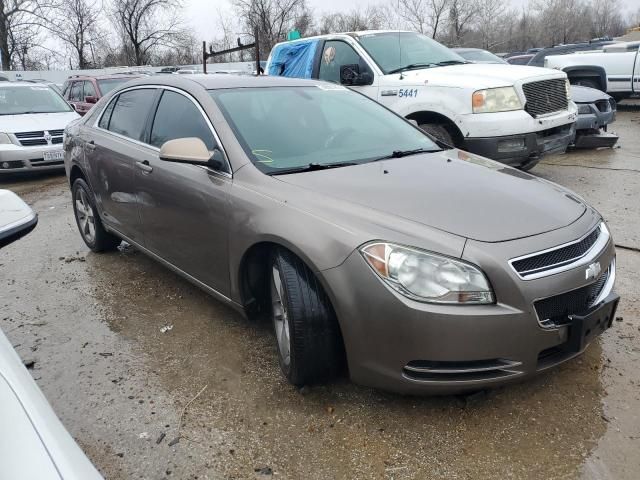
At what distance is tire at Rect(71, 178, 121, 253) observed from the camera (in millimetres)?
4793

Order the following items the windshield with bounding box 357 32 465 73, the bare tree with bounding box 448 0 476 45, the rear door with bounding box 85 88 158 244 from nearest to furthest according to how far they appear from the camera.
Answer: the rear door with bounding box 85 88 158 244 < the windshield with bounding box 357 32 465 73 < the bare tree with bounding box 448 0 476 45

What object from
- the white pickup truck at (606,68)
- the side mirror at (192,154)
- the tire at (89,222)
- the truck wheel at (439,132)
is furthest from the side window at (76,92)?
the white pickup truck at (606,68)

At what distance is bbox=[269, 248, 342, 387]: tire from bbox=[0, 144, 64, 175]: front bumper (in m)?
7.64

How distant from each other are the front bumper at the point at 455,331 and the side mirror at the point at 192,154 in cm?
109

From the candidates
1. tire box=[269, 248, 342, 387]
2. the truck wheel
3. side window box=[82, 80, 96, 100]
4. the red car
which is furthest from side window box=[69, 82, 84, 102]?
tire box=[269, 248, 342, 387]

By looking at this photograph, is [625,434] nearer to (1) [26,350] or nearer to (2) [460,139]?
(1) [26,350]

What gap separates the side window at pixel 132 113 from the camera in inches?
156

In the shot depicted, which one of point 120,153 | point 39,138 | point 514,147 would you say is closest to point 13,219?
point 120,153

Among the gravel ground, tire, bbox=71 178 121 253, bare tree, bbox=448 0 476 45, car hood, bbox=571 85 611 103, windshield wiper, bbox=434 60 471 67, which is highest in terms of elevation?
bare tree, bbox=448 0 476 45

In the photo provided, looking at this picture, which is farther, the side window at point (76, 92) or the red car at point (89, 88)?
the side window at point (76, 92)

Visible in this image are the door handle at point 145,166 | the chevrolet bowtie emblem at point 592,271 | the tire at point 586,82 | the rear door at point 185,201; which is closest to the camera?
the chevrolet bowtie emblem at point 592,271

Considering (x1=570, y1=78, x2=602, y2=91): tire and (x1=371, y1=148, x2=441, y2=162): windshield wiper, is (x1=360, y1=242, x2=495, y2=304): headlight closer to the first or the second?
(x1=371, y1=148, x2=441, y2=162): windshield wiper

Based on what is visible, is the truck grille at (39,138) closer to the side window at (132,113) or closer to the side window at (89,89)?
the side window at (89,89)

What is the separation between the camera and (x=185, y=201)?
329 centimetres
